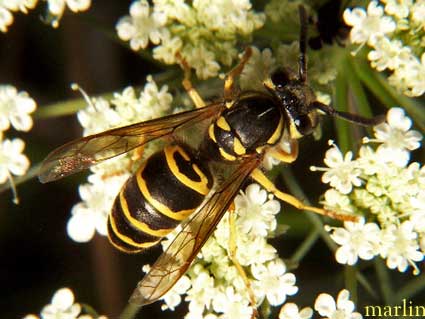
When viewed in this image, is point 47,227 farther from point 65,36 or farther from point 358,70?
point 358,70

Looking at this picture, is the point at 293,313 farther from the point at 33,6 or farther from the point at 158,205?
the point at 33,6

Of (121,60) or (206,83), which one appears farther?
(121,60)

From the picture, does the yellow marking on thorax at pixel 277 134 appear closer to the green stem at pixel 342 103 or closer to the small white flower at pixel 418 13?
the green stem at pixel 342 103

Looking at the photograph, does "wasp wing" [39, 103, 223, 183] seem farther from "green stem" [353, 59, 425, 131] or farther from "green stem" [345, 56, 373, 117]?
"green stem" [353, 59, 425, 131]

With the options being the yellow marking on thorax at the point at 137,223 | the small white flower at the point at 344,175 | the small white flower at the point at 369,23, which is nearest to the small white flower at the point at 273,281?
the small white flower at the point at 344,175

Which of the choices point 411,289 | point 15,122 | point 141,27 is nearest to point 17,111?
point 15,122

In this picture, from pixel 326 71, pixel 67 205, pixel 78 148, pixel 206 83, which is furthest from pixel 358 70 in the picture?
pixel 67 205
